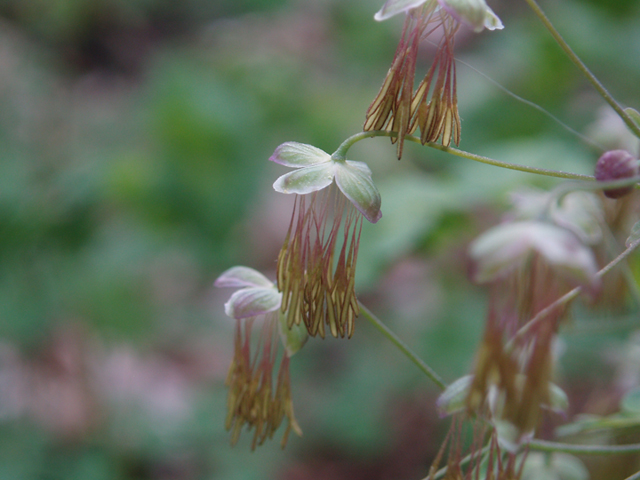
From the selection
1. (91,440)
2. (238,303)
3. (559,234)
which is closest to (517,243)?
(559,234)

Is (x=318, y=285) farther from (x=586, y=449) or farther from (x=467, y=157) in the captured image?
(x=586, y=449)

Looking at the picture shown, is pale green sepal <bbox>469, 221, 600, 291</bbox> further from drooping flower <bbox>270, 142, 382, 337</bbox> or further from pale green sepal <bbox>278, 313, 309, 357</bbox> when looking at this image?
pale green sepal <bbox>278, 313, 309, 357</bbox>

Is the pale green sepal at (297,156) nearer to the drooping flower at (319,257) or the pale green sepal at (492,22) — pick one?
the drooping flower at (319,257)

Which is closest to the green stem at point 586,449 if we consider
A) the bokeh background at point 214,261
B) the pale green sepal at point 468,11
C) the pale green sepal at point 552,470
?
the pale green sepal at point 552,470

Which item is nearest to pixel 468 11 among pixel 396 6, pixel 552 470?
Result: pixel 396 6

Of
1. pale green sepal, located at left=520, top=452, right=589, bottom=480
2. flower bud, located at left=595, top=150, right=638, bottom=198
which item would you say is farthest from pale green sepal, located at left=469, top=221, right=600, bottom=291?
pale green sepal, located at left=520, top=452, right=589, bottom=480

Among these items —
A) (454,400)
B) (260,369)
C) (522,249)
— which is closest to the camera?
(522,249)
